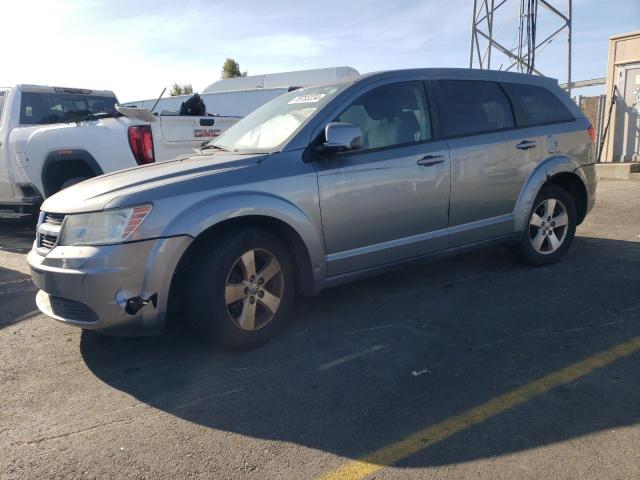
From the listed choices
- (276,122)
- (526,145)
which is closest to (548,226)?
(526,145)

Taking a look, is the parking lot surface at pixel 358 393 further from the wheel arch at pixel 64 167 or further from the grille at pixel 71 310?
the wheel arch at pixel 64 167

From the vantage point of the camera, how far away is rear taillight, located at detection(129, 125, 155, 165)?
636 centimetres

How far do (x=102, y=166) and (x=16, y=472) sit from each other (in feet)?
15.3

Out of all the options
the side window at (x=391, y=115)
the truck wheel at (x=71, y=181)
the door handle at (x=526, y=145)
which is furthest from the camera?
the truck wheel at (x=71, y=181)

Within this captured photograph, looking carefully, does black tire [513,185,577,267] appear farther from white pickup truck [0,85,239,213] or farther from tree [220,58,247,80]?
tree [220,58,247,80]

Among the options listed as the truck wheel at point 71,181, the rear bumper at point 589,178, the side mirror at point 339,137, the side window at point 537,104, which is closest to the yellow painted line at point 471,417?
the side mirror at point 339,137

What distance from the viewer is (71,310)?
3391mm

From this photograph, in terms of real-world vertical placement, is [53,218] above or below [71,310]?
above

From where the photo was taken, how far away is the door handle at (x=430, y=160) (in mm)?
4336

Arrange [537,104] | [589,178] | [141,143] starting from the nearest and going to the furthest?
[537,104], [589,178], [141,143]

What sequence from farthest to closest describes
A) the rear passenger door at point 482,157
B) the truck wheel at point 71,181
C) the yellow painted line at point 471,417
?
the truck wheel at point 71,181
the rear passenger door at point 482,157
the yellow painted line at point 471,417

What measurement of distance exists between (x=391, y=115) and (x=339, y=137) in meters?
0.81

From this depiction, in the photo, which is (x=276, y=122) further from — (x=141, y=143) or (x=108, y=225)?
(x=141, y=143)

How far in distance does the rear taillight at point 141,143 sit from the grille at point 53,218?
2774 millimetres
